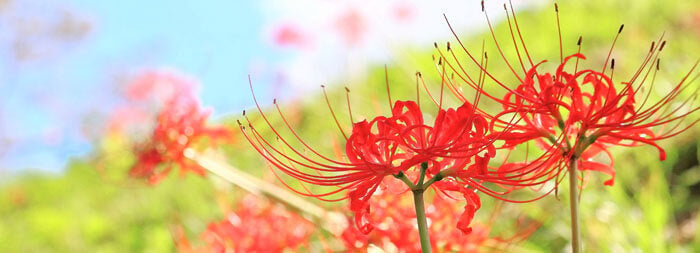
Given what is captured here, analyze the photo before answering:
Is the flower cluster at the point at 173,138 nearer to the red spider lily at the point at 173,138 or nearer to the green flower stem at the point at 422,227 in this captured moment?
the red spider lily at the point at 173,138

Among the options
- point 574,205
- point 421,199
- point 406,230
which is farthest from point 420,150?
point 406,230

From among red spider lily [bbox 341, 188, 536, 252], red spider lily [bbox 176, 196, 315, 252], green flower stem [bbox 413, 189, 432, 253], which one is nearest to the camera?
green flower stem [bbox 413, 189, 432, 253]

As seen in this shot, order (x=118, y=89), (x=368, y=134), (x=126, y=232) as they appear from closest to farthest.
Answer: (x=368, y=134) → (x=126, y=232) → (x=118, y=89)

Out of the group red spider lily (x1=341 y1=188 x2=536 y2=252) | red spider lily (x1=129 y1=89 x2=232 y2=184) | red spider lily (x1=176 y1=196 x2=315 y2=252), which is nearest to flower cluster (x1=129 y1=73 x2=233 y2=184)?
red spider lily (x1=129 y1=89 x2=232 y2=184)

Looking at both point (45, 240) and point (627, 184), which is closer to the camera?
point (627, 184)

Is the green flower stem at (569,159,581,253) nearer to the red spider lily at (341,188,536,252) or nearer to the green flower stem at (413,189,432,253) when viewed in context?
the green flower stem at (413,189,432,253)

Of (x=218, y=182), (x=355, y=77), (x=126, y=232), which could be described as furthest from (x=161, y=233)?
(x=355, y=77)

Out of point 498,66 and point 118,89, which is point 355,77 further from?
point 118,89
